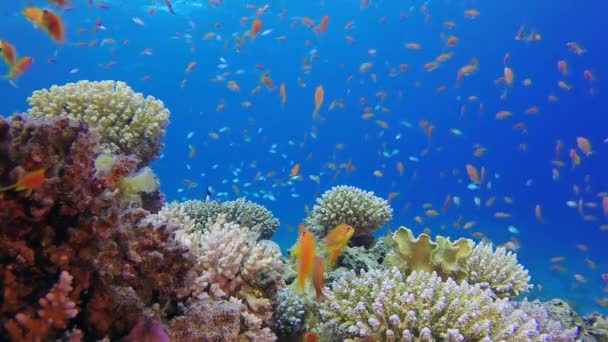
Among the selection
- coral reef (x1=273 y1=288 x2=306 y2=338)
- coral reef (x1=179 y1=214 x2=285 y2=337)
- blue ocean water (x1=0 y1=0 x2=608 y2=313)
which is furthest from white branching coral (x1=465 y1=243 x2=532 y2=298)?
blue ocean water (x1=0 y1=0 x2=608 y2=313)

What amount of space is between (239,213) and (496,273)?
4.97 m

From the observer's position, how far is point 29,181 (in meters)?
1.94

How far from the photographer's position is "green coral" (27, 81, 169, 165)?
573 cm

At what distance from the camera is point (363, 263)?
600 centimetres

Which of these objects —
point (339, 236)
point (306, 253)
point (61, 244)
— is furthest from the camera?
point (339, 236)

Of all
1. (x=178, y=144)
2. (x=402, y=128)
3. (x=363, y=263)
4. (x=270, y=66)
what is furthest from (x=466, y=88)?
(x=363, y=263)

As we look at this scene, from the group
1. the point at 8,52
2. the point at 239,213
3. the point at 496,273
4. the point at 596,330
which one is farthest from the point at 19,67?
the point at 596,330

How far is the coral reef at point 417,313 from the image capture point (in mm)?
3604

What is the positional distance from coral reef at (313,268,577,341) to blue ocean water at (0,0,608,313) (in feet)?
80.8

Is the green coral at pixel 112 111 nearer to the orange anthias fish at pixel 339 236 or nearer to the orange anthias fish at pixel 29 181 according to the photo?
the orange anthias fish at pixel 339 236

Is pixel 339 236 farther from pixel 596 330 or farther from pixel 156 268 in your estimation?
pixel 596 330

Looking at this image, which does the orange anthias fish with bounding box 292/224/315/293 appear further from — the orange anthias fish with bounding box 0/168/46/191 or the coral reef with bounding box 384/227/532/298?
the coral reef with bounding box 384/227/532/298

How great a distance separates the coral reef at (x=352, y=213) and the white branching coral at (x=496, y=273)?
202 centimetres

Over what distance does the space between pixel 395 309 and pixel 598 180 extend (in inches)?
3249
